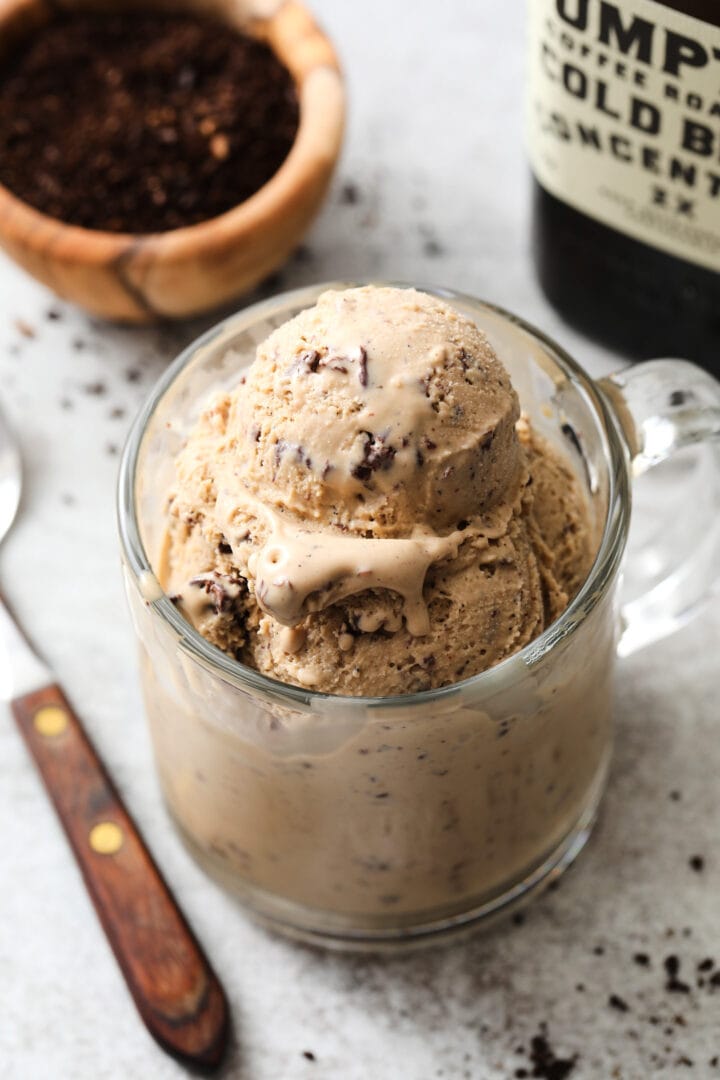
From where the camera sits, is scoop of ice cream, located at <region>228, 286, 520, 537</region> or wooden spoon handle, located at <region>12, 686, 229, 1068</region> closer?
scoop of ice cream, located at <region>228, 286, 520, 537</region>

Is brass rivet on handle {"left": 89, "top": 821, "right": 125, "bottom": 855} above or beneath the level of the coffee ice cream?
beneath

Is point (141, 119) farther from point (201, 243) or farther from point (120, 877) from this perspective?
point (120, 877)

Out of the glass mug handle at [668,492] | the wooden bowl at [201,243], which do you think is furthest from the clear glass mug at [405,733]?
the wooden bowl at [201,243]

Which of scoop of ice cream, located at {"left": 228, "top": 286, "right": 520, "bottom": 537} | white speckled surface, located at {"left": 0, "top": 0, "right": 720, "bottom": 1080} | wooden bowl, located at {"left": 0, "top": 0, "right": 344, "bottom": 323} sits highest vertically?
scoop of ice cream, located at {"left": 228, "top": 286, "right": 520, "bottom": 537}

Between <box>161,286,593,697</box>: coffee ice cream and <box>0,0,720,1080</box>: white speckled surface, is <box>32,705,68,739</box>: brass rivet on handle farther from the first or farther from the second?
<box>161,286,593,697</box>: coffee ice cream

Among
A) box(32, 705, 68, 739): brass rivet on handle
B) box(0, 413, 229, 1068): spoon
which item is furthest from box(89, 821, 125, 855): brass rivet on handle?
box(32, 705, 68, 739): brass rivet on handle

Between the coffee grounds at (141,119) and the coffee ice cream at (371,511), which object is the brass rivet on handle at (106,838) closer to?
the coffee ice cream at (371,511)

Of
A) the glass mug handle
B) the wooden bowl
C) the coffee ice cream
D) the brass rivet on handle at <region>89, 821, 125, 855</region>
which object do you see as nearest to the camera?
the coffee ice cream
